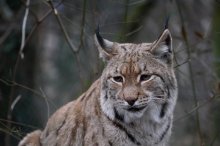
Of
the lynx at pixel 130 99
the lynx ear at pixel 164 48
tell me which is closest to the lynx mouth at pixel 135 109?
the lynx at pixel 130 99

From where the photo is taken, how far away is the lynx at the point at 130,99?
8.06 m

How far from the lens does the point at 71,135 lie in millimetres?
8750

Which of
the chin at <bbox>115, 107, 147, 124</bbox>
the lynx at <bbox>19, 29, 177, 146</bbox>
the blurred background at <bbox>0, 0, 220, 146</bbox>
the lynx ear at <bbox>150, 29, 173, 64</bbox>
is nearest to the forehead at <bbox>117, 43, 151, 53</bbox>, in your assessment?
the lynx at <bbox>19, 29, 177, 146</bbox>

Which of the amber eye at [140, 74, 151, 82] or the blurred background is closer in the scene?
the amber eye at [140, 74, 151, 82]

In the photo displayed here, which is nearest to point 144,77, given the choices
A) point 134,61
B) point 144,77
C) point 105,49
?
point 144,77

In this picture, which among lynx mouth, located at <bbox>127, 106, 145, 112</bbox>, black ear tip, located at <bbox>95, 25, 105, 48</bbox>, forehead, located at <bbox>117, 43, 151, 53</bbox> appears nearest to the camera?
lynx mouth, located at <bbox>127, 106, 145, 112</bbox>

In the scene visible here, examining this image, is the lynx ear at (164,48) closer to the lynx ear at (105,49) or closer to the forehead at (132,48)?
the forehead at (132,48)

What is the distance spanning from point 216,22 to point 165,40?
3.63 meters

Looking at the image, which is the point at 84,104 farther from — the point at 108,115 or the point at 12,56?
the point at 12,56

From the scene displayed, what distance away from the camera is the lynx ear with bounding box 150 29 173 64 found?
26.8ft

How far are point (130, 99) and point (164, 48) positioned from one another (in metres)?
0.77

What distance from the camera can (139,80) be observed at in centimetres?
807

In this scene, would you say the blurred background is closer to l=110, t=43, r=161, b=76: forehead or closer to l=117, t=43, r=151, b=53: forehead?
l=117, t=43, r=151, b=53: forehead

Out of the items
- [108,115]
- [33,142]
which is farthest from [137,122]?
[33,142]
